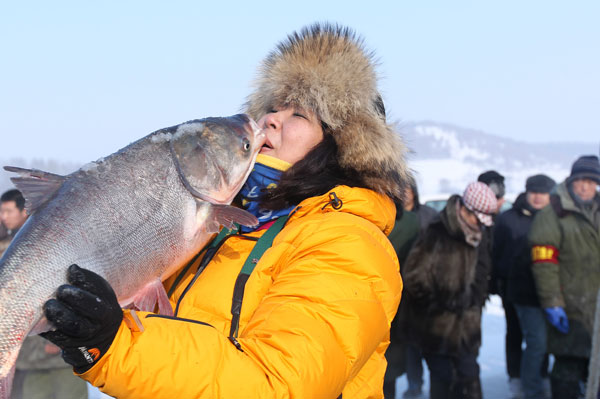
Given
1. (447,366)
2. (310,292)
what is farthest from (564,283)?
(310,292)

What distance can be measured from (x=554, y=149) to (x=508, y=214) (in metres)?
62.2

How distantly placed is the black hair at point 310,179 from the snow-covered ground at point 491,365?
4.27 meters

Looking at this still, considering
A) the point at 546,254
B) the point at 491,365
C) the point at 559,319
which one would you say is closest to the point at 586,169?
the point at 546,254

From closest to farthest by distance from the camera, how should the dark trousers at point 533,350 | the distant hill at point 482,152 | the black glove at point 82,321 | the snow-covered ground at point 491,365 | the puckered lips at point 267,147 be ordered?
the black glove at point 82,321 < the puckered lips at point 267,147 < the dark trousers at point 533,350 < the snow-covered ground at point 491,365 < the distant hill at point 482,152

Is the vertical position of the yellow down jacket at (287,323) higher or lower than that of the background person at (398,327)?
higher

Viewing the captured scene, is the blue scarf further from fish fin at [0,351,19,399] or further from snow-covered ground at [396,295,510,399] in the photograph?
snow-covered ground at [396,295,510,399]

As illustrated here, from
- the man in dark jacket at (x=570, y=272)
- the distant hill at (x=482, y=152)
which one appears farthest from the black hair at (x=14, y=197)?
the distant hill at (x=482, y=152)

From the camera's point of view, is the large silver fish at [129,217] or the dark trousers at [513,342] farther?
the dark trousers at [513,342]

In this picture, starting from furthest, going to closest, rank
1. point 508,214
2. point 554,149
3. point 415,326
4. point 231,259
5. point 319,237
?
point 554,149 < point 508,214 < point 415,326 < point 231,259 < point 319,237

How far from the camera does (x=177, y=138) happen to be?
68.4 inches

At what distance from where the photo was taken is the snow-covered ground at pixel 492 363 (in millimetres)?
6027

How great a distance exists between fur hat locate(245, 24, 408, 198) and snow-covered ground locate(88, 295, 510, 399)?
167 inches

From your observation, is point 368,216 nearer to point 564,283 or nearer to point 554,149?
point 564,283

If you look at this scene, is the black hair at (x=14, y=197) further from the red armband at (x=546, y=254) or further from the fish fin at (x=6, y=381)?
the red armband at (x=546, y=254)
